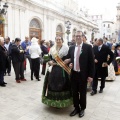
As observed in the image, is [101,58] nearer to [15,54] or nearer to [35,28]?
[15,54]

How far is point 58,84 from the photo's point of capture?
3865 mm

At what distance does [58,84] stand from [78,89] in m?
0.42

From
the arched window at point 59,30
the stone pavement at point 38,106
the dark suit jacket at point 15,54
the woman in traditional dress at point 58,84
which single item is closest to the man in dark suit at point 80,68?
the woman in traditional dress at point 58,84

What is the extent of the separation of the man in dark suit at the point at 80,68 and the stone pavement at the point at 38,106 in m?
0.35

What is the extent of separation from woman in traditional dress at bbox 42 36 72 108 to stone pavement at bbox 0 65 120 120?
0.26m

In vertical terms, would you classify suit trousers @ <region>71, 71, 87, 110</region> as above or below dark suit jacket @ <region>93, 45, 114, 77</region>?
below

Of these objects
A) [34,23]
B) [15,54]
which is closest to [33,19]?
[34,23]

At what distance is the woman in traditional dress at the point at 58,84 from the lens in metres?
3.85

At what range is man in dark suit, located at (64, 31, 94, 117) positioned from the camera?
3600 mm

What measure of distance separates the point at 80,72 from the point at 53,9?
1727 centimetres

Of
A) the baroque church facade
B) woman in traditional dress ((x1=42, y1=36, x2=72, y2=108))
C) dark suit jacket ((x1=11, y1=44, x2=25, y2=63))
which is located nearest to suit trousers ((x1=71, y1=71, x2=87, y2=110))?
woman in traditional dress ((x1=42, y1=36, x2=72, y2=108))

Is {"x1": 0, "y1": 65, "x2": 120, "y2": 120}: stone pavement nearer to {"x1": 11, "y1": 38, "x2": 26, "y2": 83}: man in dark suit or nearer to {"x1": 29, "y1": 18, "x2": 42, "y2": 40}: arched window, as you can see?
{"x1": 11, "y1": 38, "x2": 26, "y2": 83}: man in dark suit

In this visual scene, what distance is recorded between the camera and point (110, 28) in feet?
199

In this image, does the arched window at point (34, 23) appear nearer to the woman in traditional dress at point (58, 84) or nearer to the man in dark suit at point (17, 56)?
the man in dark suit at point (17, 56)
